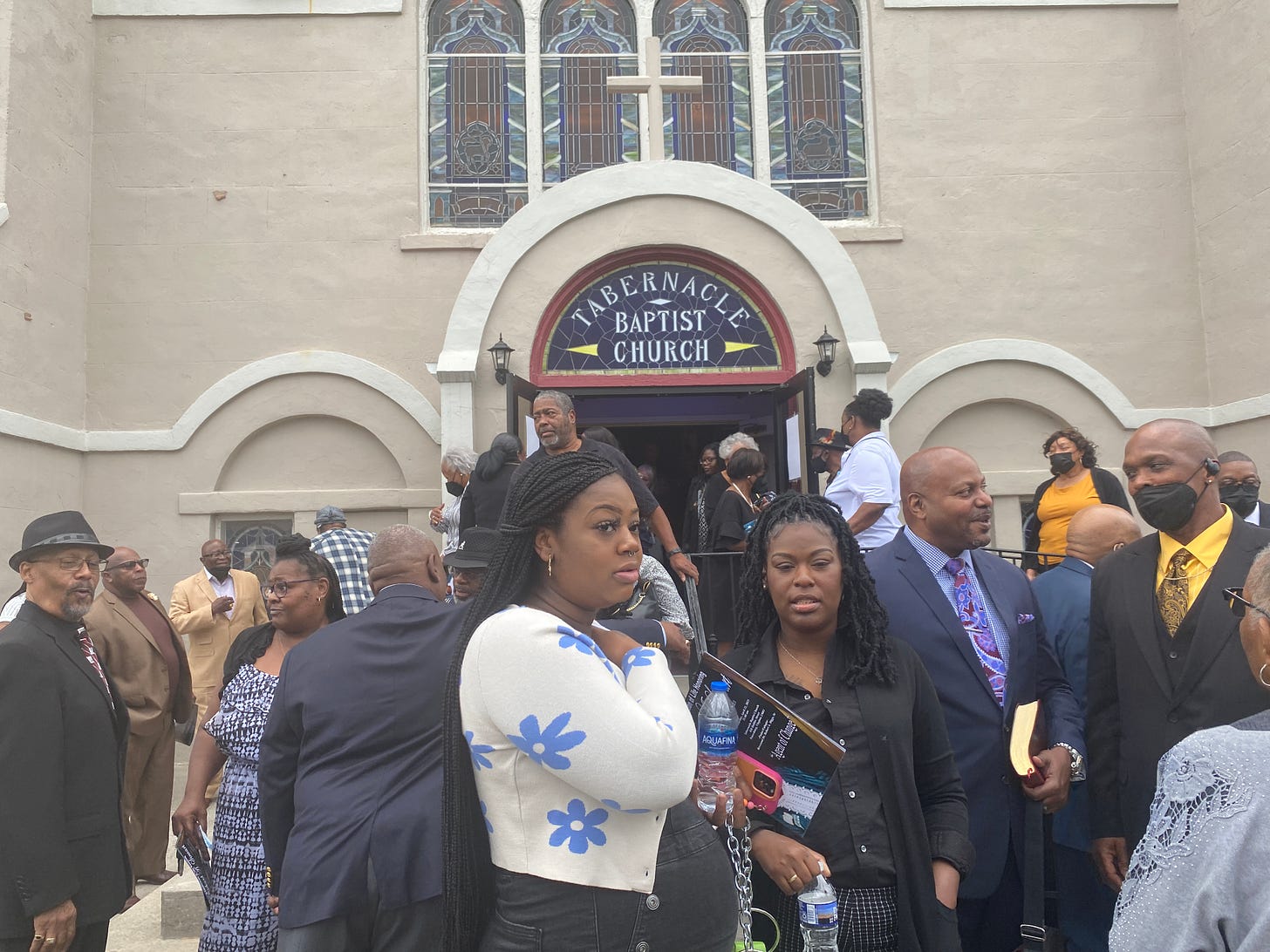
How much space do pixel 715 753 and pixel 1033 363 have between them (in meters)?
9.36

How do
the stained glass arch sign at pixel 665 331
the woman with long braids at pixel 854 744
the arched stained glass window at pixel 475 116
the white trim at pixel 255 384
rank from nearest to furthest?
the woman with long braids at pixel 854 744
the stained glass arch sign at pixel 665 331
the white trim at pixel 255 384
the arched stained glass window at pixel 475 116

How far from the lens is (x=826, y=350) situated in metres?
9.61

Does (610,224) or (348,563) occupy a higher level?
(610,224)

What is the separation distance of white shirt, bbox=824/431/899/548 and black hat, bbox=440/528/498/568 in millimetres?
3042

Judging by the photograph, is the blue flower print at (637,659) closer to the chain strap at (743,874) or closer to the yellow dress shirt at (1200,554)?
the chain strap at (743,874)

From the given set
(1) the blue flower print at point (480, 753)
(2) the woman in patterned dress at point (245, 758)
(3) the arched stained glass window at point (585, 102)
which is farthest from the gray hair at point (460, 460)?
(1) the blue flower print at point (480, 753)

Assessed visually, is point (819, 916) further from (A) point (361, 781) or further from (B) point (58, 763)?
(B) point (58, 763)

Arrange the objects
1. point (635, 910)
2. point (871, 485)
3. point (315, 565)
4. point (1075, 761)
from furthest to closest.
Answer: point (871, 485) → point (315, 565) → point (1075, 761) → point (635, 910)

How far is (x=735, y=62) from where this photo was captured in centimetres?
1152

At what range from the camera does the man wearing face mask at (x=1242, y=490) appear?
648cm

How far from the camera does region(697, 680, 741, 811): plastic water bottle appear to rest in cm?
243

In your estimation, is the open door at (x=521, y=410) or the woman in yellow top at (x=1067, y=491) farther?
the open door at (x=521, y=410)

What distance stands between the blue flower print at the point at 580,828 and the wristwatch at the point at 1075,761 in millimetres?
2156

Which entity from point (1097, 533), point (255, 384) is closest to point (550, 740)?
point (1097, 533)
